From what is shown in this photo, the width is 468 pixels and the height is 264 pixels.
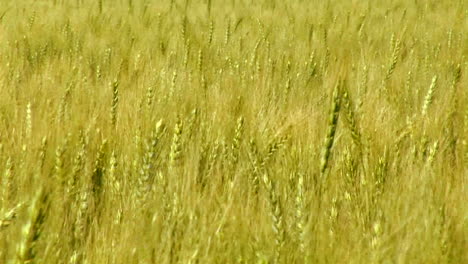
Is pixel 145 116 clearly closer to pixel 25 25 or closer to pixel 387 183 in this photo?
pixel 387 183

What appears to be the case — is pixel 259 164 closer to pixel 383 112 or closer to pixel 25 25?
pixel 383 112

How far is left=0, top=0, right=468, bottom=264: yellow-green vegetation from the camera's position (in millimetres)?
A: 933

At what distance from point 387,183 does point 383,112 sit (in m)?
0.49

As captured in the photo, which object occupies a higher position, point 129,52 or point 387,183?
point 387,183

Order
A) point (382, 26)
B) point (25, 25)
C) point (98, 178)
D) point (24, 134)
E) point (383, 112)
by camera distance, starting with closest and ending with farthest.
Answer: point (98, 178) → point (24, 134) → point (383, 112) → point (25, 25) → point (382, 26)

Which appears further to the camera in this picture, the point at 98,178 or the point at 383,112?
the point at 383,112

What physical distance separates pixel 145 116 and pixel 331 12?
2.87m

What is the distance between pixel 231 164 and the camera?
4.49ft

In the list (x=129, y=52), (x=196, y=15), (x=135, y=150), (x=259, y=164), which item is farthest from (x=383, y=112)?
(x=196, y=15)

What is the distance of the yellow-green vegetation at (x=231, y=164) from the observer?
3.06 ft

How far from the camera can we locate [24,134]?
4.62ft

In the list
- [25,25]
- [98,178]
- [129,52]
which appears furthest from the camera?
[25,25]

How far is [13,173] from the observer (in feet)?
3.82

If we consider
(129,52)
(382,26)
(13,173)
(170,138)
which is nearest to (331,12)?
(382,26)
